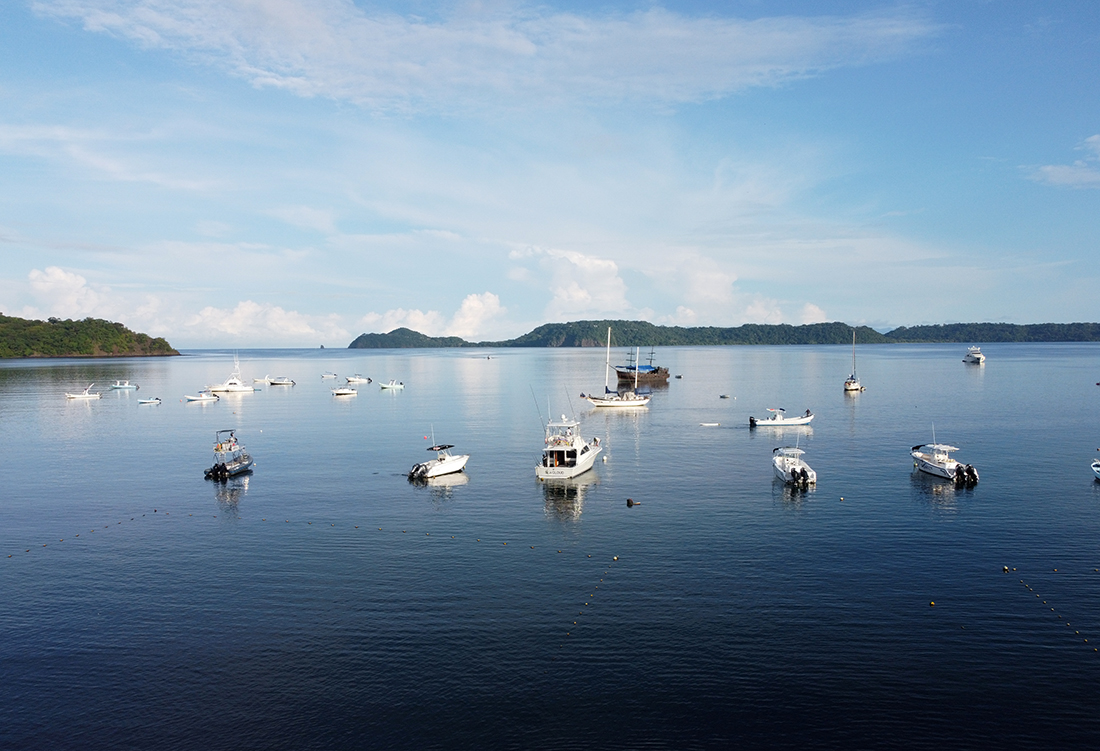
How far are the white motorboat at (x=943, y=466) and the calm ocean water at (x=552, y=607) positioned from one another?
273 cm

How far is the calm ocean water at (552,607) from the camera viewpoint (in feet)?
91.7

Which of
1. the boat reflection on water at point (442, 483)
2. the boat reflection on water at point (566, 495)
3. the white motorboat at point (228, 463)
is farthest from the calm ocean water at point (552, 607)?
the white motorboat at point (228, 463)

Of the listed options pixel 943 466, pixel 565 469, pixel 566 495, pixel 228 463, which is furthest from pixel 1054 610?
pixel 228 463

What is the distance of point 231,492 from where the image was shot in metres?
68.9

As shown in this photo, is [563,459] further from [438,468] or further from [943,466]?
[943,466]

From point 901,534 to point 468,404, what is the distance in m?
110

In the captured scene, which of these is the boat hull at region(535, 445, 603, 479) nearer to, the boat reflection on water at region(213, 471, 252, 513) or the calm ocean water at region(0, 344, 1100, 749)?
the calm ocean water at region(0, 344, 1100, 749)

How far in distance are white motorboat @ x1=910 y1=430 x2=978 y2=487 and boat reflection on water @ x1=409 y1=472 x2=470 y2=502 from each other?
49392 millimetres

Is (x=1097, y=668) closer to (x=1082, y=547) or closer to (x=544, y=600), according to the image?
(x=1082, y=547)

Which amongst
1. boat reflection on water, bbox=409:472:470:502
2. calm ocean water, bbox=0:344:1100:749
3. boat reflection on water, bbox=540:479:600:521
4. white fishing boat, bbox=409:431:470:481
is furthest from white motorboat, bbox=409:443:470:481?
boat reflection on water, bbox=540:479:600:521

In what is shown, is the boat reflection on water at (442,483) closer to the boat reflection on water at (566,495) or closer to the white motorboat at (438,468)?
the white motorboat at (438,468)

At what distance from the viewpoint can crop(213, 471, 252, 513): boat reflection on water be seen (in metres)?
63.5

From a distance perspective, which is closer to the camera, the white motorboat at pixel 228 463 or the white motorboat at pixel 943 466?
the white motorboat at pixel 943 466

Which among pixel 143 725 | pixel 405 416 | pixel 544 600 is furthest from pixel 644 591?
pixel 405 416
